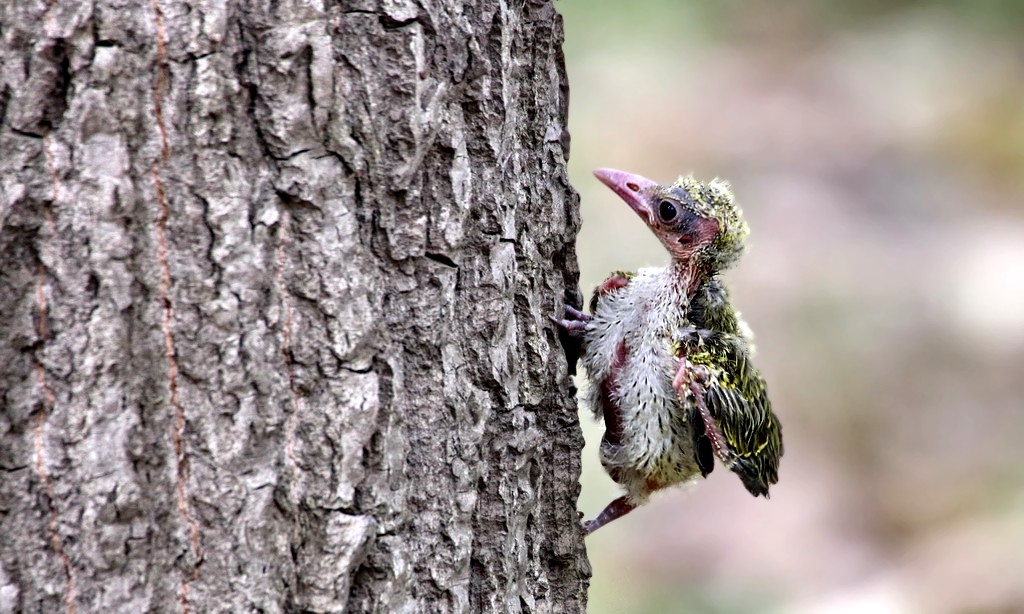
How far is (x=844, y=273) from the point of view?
10.2 m

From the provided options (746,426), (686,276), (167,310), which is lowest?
(167,310)

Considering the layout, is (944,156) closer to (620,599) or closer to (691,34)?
(691,34)

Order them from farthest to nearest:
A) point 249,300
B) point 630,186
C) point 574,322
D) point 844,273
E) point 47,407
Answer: point 844,273 → point 630,186 → point 574,322 → point 249,300 → point 47,407

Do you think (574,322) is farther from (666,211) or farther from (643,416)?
(666,211)

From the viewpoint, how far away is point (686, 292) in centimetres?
437

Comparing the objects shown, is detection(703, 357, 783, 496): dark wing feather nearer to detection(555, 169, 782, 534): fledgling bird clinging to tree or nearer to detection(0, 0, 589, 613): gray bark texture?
detection(555, 169, 782, 534): fledgling bird clinging to tree

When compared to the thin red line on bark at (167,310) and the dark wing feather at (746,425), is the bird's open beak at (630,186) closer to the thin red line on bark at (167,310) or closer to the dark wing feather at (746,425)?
the dark wing feather at (746,425)

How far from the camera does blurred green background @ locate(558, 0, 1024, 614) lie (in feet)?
25.8

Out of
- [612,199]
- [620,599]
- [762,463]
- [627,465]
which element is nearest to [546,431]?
[627,465]

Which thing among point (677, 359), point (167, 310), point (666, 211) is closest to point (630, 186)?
point (666, 211)

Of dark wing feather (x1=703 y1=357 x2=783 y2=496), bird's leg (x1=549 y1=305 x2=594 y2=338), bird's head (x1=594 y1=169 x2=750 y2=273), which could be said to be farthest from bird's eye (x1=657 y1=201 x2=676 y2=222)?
bird's leg (x1=549 y1=305 x2=594 y2=338)

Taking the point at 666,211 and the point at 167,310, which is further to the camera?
the point at 666,211

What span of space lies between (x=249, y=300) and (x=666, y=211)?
2.40 meters

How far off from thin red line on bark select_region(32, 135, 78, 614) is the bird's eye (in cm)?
272
